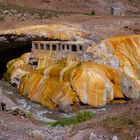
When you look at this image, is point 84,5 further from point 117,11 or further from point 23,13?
point 23,13

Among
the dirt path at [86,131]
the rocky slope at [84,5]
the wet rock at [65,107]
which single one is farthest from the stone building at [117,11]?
the dirt path at [86,131]

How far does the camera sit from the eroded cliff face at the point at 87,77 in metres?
40.9

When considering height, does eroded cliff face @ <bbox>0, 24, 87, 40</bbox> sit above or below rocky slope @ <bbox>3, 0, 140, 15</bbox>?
above

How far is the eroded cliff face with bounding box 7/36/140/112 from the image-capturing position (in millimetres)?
40906

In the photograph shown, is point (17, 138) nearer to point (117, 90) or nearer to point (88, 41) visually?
point (117, 90)

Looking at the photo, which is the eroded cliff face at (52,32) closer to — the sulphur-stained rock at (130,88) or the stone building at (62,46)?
the stone building at (62,46)

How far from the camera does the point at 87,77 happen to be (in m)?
41.6

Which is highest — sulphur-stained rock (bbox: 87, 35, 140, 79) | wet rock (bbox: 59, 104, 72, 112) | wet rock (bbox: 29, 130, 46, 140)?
wet rock (bbox: 29, 130, 46, 140)

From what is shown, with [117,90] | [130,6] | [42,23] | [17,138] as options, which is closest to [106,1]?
[130,6]

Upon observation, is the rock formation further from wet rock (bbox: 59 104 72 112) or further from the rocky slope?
the rocky slope

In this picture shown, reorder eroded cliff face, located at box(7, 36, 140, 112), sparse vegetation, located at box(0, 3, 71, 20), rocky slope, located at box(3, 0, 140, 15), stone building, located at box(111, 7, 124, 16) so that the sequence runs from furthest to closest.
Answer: rocky slope, located at box(3, 0, 140, 15), stone building, located at box(111, 7, 124, 16), sparse vegetation, located at box(0, 3, 71, 20), eroded cliff face, located at box(7, 36, 140, 112)

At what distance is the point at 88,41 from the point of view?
46.0m

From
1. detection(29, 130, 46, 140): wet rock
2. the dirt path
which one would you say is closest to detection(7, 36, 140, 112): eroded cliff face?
the dirt path

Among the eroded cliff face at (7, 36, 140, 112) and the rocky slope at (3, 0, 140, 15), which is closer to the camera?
the eroded cliff face at (7, 36, 140, 112)
